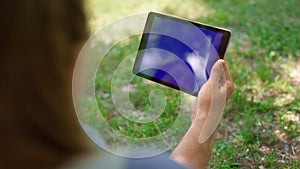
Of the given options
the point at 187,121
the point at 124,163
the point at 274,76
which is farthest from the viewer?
the point at 274,76

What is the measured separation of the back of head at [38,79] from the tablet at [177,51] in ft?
2.46

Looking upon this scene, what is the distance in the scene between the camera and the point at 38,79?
0.58m

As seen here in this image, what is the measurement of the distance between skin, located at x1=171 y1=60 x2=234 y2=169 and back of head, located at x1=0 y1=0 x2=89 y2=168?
0.35 m

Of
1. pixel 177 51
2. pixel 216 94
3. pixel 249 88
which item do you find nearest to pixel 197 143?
pixel 216 94

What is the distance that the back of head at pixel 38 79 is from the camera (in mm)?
566

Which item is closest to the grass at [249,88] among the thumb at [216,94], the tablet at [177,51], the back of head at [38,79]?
the tablet at [177,51]

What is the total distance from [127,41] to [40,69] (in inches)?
82.8

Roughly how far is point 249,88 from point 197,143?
1.18 metres

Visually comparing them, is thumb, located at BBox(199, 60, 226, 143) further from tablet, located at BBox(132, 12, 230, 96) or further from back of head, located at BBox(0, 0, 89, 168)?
back of head, located at BBox(0, 0, 89, 168)

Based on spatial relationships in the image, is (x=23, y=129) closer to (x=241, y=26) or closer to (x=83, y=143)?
(x=83, y=143)

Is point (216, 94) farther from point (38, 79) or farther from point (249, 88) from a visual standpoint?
point (249, 88)

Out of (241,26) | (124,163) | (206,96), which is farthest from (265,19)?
(124,163)

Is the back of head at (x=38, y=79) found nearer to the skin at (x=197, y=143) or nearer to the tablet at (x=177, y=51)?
the skin at (x=197, y=143)

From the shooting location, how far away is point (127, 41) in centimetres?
267
